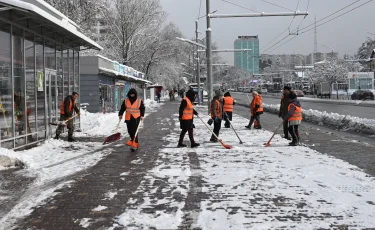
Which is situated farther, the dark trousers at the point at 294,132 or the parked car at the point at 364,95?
the parked car at the point at 364,95

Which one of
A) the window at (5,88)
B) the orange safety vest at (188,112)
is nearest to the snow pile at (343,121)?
the orange safety vest at (188,112)

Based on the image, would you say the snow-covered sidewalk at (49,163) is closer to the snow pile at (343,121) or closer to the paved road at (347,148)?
the paved road at (347,148)

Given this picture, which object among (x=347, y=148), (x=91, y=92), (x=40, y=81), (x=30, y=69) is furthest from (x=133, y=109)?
(x=91, y=92)

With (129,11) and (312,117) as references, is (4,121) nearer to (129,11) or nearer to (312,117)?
(312,117)

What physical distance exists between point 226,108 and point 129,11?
31.1 metres

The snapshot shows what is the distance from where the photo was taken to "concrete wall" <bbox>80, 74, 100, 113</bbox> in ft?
88.3

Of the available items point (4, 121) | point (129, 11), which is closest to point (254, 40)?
point (129, 11)

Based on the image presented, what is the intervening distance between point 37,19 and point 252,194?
25.2 feet

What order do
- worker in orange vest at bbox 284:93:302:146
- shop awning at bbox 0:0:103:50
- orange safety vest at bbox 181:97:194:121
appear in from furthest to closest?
worker in orange vest at bbox 284:93:302:146
orange safety vest at bbox 181:97:194:121
shop awning at bbox 0:0:103:50

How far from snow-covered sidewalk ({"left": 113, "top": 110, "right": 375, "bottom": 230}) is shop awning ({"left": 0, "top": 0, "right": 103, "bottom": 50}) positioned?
425 cm

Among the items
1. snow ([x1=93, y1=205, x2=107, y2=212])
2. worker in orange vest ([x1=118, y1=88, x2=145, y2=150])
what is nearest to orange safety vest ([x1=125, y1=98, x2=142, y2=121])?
worker in orange vest ([x1=118, y1=88, x2=145, y2=150])

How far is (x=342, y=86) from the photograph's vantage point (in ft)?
226

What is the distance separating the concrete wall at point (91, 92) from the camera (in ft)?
88.3

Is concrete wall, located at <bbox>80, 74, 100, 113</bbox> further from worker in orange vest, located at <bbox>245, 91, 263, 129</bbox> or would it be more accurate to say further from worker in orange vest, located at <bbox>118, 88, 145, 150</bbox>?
worker in orange vest, located at <bbox>118, 88, 145, 150</bbox>
